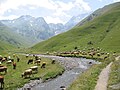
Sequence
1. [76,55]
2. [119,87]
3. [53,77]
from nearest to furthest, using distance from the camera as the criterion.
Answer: [119,87] → [53,77] → [76,55]

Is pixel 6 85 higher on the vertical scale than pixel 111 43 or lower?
lower

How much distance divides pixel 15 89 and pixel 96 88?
1371 centimetres

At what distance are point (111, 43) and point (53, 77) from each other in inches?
3858

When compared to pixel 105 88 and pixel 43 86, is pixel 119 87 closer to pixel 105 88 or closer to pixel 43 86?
pixel 105 88

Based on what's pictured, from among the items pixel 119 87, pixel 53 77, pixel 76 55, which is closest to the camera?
pixel 119 87

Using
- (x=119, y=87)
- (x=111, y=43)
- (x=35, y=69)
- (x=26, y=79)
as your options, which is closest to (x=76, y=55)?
(x=111, y=43)

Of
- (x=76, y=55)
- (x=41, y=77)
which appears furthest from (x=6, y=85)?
(x=76, y=55)

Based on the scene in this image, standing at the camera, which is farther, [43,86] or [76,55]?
[76,55]

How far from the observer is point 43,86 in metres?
45.2

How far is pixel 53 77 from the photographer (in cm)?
5425

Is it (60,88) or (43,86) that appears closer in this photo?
(60,88)

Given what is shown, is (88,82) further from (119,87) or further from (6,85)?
(6,85)

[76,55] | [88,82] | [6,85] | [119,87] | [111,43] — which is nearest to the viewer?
[119,87]

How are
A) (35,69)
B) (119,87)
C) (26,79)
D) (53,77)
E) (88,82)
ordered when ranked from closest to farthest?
(119,87), (88,82), (26,79), (53,77), (35,69)
